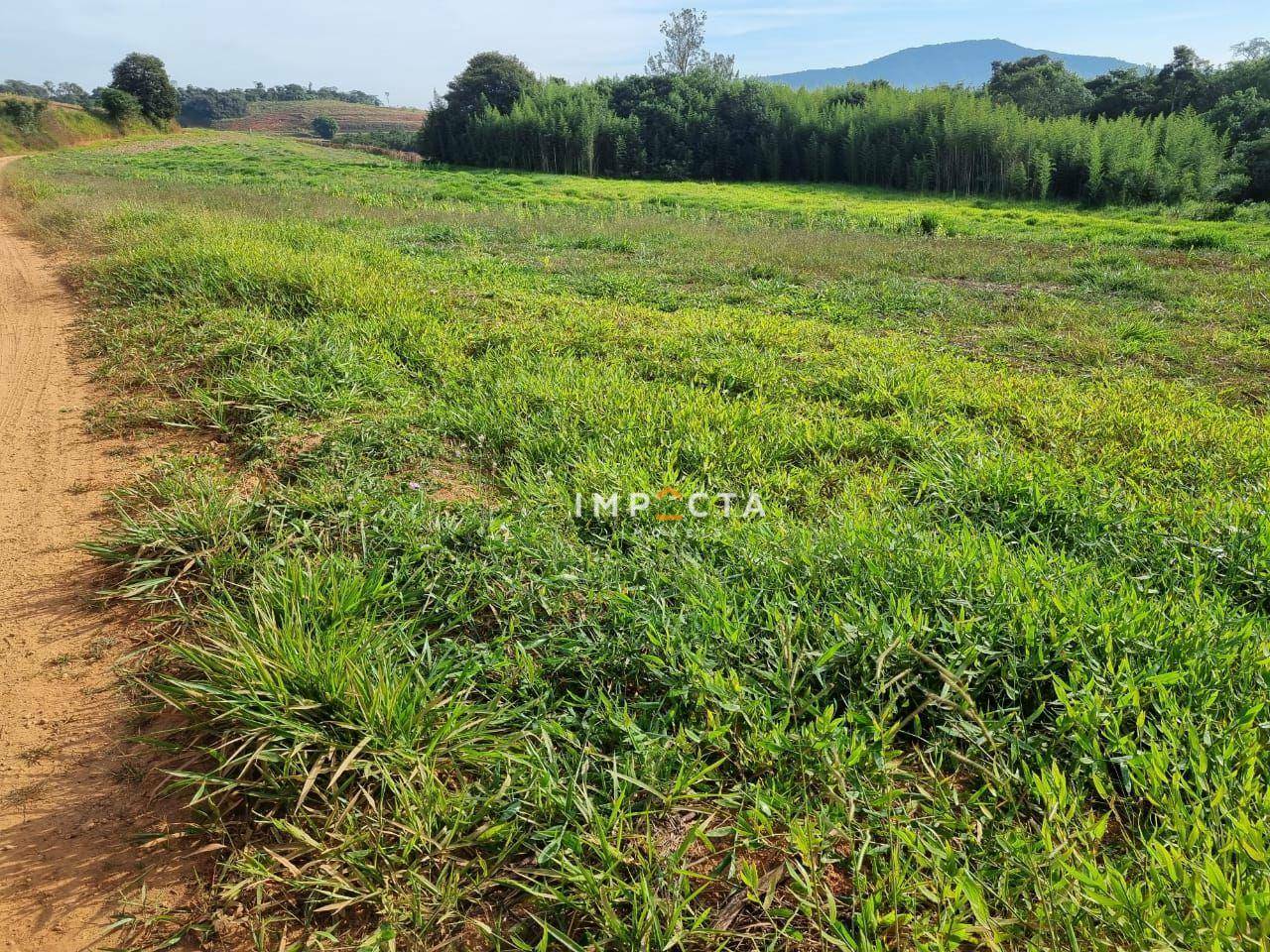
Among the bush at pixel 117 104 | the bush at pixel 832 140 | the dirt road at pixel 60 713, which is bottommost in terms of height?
the dirt road at pixel 60 713

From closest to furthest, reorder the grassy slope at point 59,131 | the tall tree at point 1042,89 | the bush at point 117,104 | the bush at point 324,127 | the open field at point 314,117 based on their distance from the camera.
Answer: the grassy slope at point 59,131
the tall tree at point 1042,89
the bush at point 117,104
the bush at point 324,127
the open field at point 314,117

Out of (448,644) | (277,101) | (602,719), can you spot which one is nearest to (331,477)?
(448,644)

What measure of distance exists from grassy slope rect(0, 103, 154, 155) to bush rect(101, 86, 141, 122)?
2.08 feet

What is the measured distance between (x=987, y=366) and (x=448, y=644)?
4.67 metres

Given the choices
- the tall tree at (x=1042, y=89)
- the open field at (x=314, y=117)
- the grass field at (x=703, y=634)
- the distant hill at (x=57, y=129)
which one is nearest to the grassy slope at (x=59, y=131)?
the distant hill at (x=57, y=129)

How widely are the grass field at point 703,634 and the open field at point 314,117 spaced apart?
7507 cm

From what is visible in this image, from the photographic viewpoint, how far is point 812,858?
1573 millimetres

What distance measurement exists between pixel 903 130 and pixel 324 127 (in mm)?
61481

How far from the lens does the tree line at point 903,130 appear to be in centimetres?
2442

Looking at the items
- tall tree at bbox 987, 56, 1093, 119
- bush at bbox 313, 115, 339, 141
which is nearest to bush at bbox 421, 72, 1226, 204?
tall tree at bbox 987, 56, 1093, 119

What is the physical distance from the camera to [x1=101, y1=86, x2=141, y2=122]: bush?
145ft

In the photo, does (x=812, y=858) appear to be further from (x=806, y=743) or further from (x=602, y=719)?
(x=602, y=719)

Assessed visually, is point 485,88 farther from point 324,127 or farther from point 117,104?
point 324,127

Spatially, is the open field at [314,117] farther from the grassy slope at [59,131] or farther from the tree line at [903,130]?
the tree line at [903,130]
